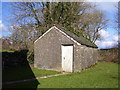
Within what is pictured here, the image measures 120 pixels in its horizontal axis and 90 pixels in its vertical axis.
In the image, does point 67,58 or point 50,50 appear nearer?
point 67,58

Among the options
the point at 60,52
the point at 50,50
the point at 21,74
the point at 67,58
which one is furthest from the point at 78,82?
the point at 50,50

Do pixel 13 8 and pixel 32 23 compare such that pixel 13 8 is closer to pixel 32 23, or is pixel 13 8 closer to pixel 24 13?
pixel 24 13

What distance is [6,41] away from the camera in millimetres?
19656

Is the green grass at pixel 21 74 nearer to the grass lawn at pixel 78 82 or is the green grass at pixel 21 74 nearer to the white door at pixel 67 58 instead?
the white door at pixel 67 58

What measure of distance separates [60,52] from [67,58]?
978 millimetres

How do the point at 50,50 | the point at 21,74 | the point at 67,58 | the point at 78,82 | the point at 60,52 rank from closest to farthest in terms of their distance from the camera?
1. the point at 78,82
2. the point at 21,74
3. the point at 67,58
4. the point at 60,52
5. the point at 50,50

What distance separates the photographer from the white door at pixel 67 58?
12666 millimetres

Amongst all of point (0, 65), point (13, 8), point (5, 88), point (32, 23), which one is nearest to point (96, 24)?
point (32, 23)

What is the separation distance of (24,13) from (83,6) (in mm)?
10584

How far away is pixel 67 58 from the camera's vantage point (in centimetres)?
1292

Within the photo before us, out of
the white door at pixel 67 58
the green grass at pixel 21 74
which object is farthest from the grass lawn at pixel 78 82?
the white door at pixel 67 58

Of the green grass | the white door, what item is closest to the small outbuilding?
the white door

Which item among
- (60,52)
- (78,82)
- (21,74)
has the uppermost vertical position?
(60,52)

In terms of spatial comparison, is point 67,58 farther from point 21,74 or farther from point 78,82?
point 78,82
